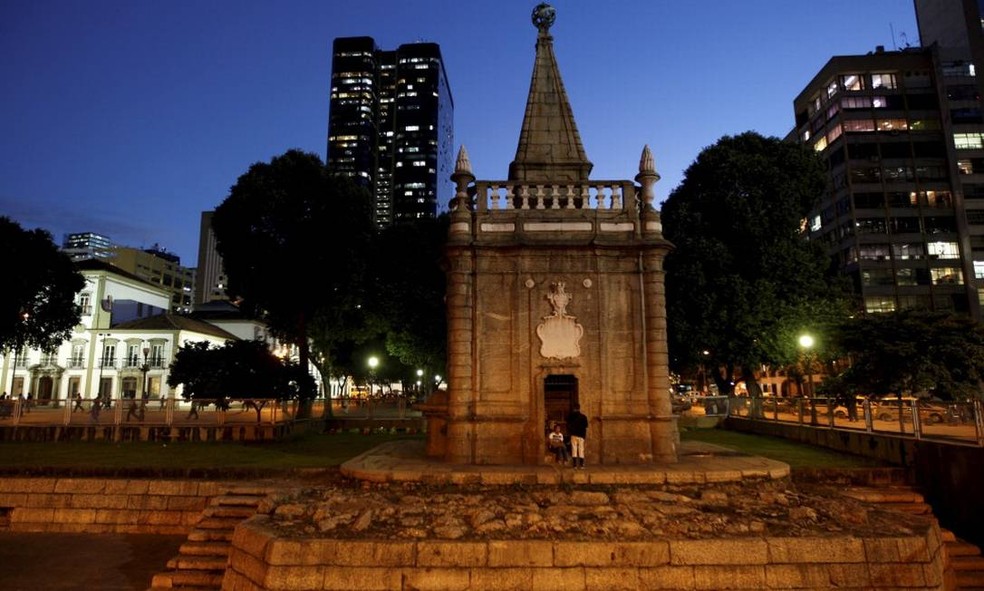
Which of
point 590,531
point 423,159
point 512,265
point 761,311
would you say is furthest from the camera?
point 423,159

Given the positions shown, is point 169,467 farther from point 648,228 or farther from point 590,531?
point 648,228

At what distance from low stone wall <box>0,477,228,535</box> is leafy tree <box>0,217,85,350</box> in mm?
22758

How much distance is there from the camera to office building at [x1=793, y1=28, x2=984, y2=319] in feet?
195

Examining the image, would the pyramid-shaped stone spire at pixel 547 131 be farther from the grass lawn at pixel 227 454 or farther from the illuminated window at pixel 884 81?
the illuminated window at pixel 884 81

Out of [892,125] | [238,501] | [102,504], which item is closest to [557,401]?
[238,501]

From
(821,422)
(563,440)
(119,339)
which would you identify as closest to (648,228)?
(563,440)

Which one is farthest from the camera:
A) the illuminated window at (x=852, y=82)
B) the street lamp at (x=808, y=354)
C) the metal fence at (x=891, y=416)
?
the illuminated window at (x=852, y=82)

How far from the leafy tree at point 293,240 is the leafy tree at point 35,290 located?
1066 centimetres

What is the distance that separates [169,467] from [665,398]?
13.5 meters

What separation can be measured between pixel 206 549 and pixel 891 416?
19.1 meters

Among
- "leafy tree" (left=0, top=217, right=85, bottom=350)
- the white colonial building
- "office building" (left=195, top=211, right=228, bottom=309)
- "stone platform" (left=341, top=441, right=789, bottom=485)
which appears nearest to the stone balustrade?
"stone platform" (left=341, top=441, right=789, bottom=485)

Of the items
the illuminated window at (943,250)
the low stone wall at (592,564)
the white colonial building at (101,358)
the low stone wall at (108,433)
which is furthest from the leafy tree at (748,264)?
the white colonial building at (101,358)

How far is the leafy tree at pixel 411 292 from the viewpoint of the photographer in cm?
3525

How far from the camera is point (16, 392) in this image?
190 ft
